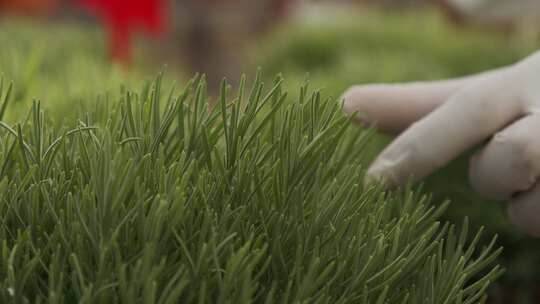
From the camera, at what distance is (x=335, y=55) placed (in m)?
2.51

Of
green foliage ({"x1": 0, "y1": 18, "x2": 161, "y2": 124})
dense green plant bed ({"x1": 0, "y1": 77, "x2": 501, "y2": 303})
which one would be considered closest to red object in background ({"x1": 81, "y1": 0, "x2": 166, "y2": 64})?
green foliage ({"x1": 0, "y1": 18, "x2": 161, "y2": 124})

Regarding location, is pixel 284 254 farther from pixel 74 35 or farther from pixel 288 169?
pixel 74 35

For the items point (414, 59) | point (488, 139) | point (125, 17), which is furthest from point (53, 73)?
point (488, 139)

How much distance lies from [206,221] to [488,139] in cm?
35

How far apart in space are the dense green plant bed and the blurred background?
3.5 inches

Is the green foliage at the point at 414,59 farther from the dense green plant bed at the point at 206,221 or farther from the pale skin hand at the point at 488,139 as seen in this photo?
the dense green plant bed at the point at 206,221

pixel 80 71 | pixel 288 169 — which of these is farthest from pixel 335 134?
pixel 80 71

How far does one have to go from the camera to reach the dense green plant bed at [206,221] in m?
0.49

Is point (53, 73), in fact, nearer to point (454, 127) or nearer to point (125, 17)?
point (125, 17)

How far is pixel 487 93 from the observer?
749mm

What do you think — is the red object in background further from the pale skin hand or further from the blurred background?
the pale skin hand

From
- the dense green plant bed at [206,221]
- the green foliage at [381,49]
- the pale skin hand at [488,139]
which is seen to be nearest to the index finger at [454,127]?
the pale skin hand at [488,139]

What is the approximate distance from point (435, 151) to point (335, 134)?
0.18m

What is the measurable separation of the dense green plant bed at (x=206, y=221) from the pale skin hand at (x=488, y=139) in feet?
0.43
